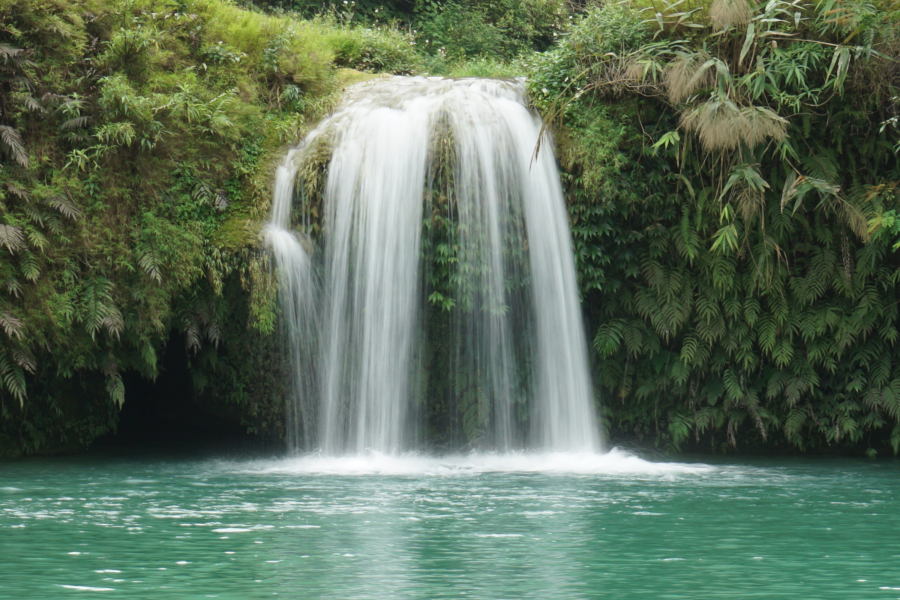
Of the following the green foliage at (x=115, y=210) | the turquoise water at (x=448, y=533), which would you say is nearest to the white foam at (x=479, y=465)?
the turquoise water at (x=448, y=533)

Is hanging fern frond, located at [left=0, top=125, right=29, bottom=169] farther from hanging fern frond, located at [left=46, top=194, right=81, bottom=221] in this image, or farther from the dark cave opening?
the dark cave opening

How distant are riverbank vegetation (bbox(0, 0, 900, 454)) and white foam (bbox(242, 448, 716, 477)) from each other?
3.40 ft

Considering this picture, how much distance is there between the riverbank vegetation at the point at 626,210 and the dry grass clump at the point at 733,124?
2 centimetres

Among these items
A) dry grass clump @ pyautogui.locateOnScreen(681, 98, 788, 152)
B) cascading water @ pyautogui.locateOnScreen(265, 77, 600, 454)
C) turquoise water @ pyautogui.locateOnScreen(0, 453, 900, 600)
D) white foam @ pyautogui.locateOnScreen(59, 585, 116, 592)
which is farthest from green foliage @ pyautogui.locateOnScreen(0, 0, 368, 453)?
white foam @ pyautogui.locateOnScreen(59, 585, 116, 592)

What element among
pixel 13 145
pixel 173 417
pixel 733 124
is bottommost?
pixel 173 417

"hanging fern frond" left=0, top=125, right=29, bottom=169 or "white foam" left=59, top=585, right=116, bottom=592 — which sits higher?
"hanging fern frond" left=0, top=125, right=29, bottom=169

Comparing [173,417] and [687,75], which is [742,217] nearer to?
[687,75]

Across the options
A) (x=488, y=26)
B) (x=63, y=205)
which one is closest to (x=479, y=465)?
(x=63, y=205)

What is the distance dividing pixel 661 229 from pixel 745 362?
64.8 inches

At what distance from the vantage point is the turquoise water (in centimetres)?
430

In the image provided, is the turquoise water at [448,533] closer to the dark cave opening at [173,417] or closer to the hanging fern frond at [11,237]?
the hanging fern frond at [11,237]

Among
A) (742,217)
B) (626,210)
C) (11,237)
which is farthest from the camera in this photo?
(626,210)

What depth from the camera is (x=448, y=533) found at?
18.1ft

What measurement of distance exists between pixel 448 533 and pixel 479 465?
151 inches
